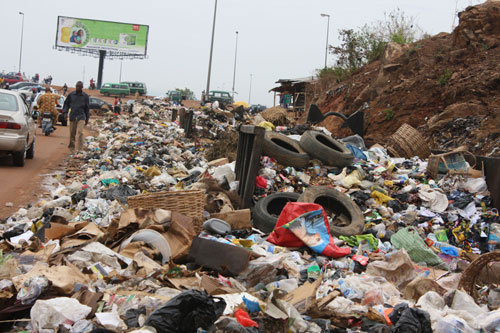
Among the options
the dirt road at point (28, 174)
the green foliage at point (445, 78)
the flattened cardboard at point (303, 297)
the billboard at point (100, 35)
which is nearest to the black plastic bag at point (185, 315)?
the flattened cardboard at point (303, 297)

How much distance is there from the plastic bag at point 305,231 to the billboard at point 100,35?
52.9 meters

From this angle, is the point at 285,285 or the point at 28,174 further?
the point at 28,174

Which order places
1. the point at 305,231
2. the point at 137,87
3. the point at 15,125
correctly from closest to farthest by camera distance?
1. the point at 305,231
2. the point at 15,125
3. the point at 137,87

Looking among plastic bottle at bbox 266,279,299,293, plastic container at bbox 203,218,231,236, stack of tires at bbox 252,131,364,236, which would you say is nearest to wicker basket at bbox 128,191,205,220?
plastic container at bbox 203,218,231,236

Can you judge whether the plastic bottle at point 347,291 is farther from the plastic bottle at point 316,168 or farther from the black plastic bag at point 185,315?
the plastic bottle at point 316,168

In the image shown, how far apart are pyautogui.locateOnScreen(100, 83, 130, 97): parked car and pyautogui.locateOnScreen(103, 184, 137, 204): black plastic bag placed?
38758 millimetres

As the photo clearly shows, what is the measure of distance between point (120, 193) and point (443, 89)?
11.1 metres

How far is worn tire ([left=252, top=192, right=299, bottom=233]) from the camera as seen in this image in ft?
21.3

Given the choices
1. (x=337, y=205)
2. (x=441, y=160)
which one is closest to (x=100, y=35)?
(x=441, y=160)

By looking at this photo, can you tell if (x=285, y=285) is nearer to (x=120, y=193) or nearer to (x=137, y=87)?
(x=120, y=193)

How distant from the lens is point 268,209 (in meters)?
7.35

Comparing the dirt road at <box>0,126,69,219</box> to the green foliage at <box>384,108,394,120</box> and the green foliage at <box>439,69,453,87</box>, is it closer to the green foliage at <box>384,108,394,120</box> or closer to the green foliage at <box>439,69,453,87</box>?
the green foliage at <box>384,108,394,120</box>

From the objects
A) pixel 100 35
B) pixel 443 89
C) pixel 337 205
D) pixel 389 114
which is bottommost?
pixel 337 205

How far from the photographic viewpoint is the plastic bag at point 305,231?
5590 millimetres
